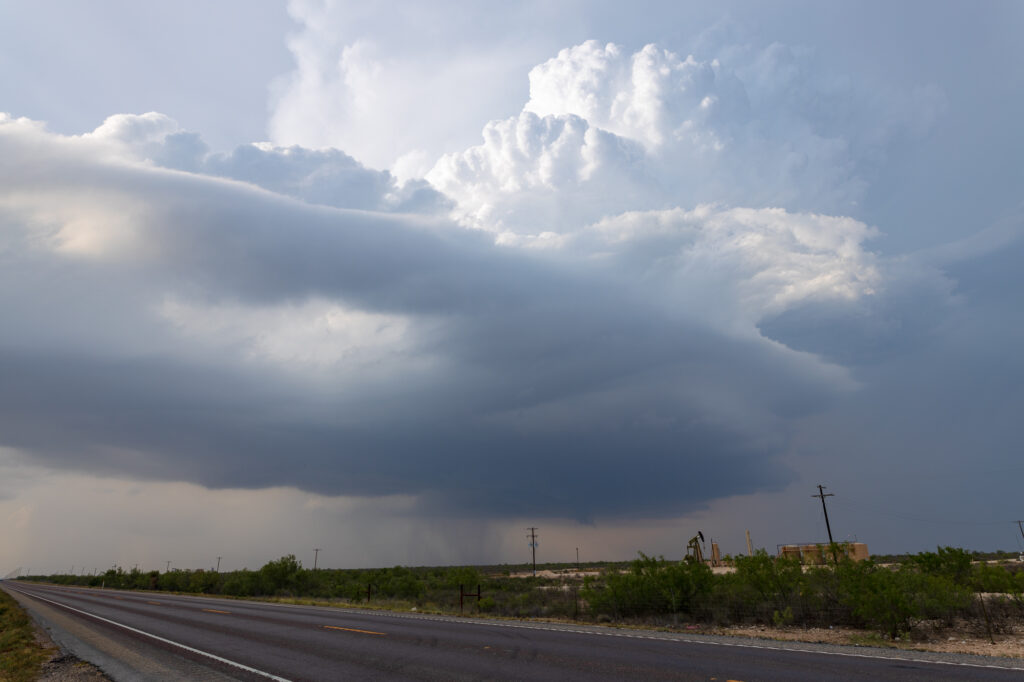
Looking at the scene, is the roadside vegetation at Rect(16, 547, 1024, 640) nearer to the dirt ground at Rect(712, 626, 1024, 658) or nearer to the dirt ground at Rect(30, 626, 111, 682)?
the dirt ground at Rect(712, 626, 1024, 658)

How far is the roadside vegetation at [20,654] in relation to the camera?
1494cm

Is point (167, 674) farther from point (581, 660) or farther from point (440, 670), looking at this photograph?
point (581, 660)

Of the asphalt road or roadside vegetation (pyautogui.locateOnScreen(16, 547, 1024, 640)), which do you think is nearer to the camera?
the asphalt road

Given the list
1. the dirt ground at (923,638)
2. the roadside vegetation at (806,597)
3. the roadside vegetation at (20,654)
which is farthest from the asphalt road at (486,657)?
the roadside vegetation at (806,597)

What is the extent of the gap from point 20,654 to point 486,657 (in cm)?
1586

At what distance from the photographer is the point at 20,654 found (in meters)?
18.6

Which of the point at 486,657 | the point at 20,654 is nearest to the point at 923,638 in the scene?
the point at 486,657

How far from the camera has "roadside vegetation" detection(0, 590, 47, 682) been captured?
14.9m

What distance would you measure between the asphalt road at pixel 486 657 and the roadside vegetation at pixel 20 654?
1.23 metres

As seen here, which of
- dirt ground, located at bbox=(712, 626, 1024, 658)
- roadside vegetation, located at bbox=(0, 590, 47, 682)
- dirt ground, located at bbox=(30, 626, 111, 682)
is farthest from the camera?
dirt ground, located at bbox=(712, 626, 1024, 658)

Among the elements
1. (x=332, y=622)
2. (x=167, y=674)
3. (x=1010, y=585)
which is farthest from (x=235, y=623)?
(x=1010, y=585)

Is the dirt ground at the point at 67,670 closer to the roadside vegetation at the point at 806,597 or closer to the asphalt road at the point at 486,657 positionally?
the asphalt road at the point at 486,657

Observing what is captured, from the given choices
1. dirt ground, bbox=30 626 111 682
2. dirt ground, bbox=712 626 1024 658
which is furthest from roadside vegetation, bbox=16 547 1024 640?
dirt ground, bbox=30 626 111 682

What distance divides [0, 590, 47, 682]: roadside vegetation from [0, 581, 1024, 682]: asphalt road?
1225 mm
